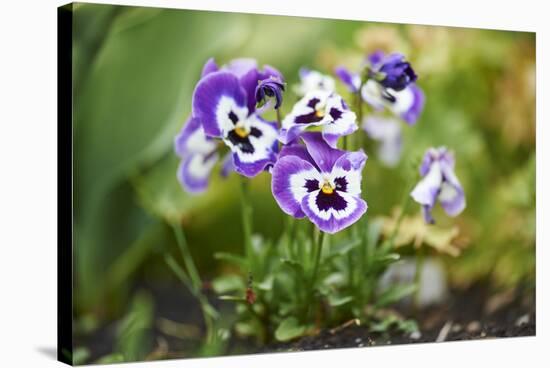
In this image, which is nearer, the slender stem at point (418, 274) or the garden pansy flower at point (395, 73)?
the garden pansy flower at point (395, 73)

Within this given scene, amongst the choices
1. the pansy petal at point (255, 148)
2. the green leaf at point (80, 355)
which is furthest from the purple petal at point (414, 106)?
the green leaf at point (80, 355)

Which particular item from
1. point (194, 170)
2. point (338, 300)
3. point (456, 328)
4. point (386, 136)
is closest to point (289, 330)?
point (338, 300)

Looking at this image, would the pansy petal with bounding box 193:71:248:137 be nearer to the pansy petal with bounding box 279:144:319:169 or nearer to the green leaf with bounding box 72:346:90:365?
the pansy petal with bounding box 279:144:319:169

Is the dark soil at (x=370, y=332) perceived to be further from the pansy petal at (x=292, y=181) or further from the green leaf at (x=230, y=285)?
the pansy petal at (x=292, y=181)

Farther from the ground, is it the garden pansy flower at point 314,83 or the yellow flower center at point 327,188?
the garden pansy flower at point 314,83

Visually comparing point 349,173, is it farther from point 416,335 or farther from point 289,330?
point 416,335
